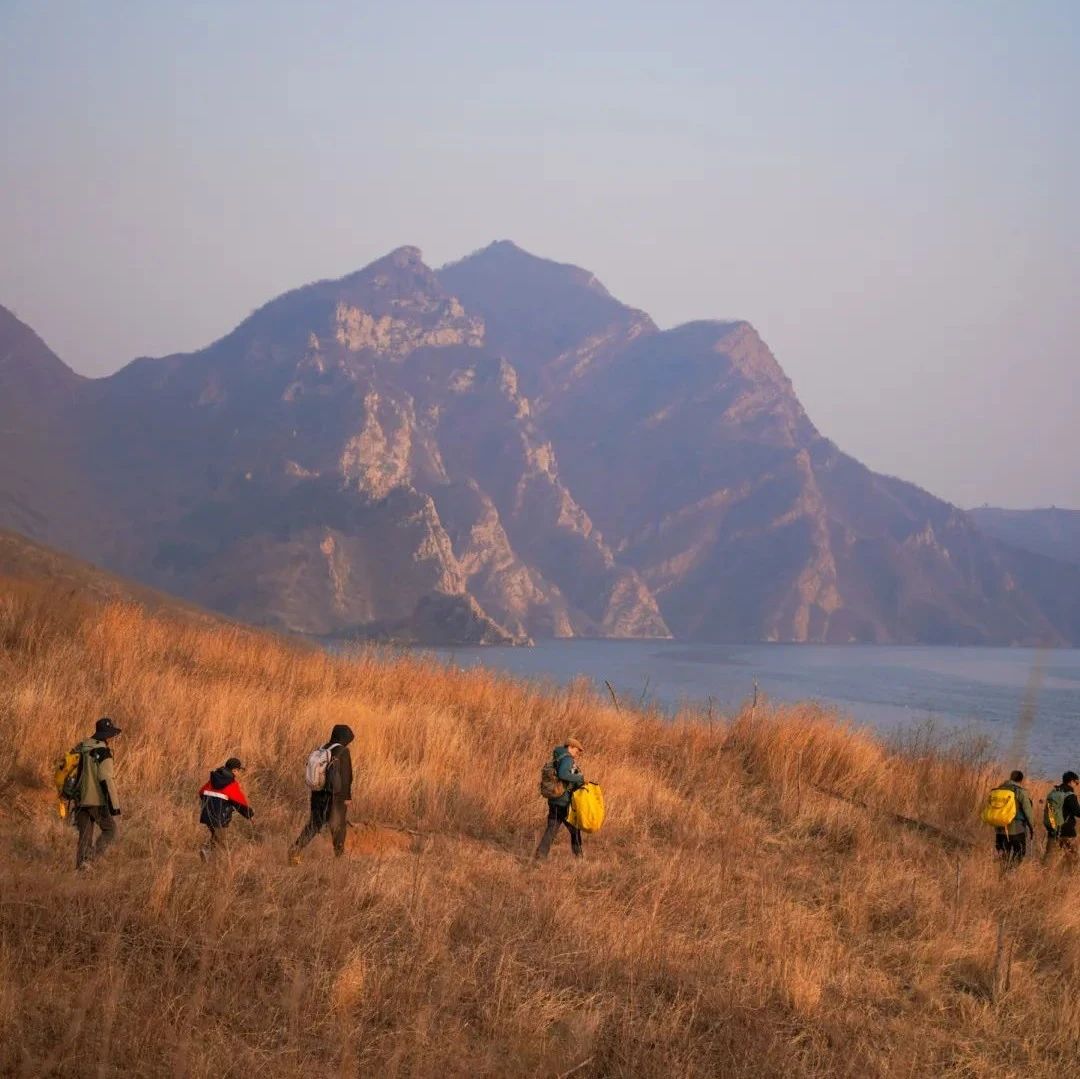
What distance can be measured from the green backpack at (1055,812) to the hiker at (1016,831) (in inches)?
6.5

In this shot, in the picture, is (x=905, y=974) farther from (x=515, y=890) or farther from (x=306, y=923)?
(x=306, y=923)

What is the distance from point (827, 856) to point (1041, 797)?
15.2ft

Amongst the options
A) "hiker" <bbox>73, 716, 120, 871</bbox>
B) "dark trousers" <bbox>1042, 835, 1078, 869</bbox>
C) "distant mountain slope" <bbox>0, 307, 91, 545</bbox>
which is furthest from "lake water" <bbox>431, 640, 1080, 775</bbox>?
"distant mountain slope" <bbox>0, 307, 91, 545</bbox>

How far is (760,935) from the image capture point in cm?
716

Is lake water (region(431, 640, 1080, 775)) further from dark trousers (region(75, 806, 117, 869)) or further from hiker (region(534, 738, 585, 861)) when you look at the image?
dark trousers (region(75, 806, 117, 869))

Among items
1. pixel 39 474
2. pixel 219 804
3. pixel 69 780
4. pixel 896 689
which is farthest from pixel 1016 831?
pixel 39 474

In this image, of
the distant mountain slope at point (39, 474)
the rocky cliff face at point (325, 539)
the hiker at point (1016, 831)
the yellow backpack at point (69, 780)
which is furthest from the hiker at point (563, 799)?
the distant mountain slope at point (39, 474)

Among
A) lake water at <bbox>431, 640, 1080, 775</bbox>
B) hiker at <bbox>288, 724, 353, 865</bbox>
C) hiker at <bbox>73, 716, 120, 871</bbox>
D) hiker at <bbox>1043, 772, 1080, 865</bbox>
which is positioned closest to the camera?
hiker at <bbox>73, 716, 120, 871</bbox>

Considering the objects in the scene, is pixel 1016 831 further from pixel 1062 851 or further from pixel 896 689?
pixel 896 689

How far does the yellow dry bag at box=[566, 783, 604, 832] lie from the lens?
8.82 meters

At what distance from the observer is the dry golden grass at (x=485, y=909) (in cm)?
509

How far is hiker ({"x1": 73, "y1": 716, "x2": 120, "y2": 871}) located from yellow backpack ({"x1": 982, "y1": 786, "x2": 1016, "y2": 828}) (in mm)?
7281

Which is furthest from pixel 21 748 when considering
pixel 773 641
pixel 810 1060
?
pixel 773 641

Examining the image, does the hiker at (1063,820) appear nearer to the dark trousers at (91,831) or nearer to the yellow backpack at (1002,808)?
the yellow backpack at (1002,808)
